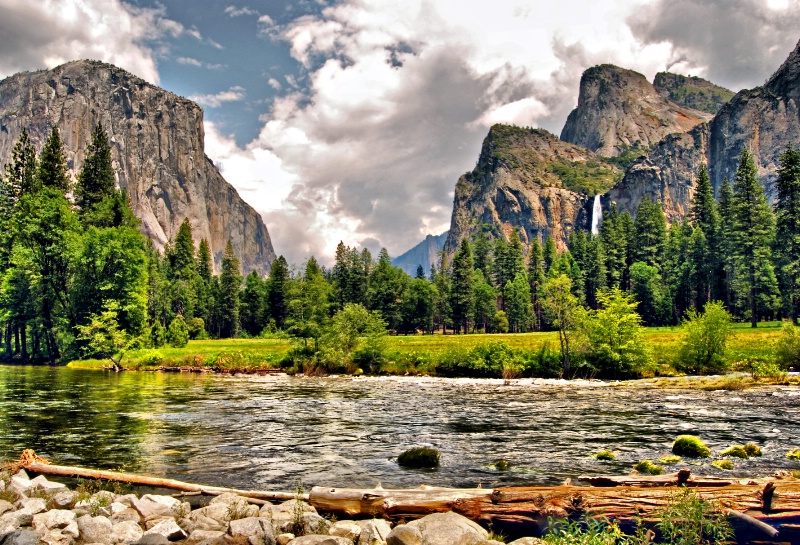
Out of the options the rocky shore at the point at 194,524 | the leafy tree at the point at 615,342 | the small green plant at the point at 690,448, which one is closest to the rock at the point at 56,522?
the rocky shore at the point at 194,524

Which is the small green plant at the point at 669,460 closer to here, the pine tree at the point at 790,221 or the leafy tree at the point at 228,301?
the pine tree at the point at 790,221

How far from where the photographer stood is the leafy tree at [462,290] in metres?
124

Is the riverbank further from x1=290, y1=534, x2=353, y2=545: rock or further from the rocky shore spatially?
x1=290, y1=534, x2=353, y2=545: rock

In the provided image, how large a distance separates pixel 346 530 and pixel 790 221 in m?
82.5

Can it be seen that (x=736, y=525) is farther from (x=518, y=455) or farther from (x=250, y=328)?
(x=250, y=328)

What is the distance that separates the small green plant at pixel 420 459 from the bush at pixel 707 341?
35.4 m

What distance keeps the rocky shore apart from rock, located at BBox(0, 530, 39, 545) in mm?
14

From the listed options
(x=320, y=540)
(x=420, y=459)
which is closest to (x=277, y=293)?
(x=420, y=459)

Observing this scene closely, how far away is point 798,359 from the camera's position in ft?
130

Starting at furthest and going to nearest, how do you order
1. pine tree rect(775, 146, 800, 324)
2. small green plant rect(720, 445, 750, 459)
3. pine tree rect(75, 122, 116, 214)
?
pine tree rect(75, 122, 116, 214), pine tree rect(775, 146, 800, 324), small green plant rect(720, 445, 750, 459)

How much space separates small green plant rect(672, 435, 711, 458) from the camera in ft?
53.4

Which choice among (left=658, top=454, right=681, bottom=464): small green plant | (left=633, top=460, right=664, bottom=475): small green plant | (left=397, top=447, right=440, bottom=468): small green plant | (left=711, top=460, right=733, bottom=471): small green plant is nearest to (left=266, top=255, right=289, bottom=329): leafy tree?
(left=397, top=447, right=440, bottom=468): small green plant

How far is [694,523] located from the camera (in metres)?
7.18

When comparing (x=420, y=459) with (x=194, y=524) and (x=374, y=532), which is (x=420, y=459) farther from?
(x=194, y=524)
